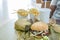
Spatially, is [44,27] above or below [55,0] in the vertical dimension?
below

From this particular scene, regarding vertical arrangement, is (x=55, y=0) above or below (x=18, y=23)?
above

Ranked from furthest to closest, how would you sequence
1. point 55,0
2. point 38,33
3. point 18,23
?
point 55,0 < point 18,23 < point 38,33

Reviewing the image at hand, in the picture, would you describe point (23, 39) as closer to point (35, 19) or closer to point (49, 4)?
point (35, 19)

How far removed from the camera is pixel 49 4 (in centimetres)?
151

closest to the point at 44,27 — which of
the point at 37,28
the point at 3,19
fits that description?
the point at 37,28

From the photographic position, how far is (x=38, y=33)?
0.66m

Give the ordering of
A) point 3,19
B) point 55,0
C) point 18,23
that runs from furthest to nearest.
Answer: point 55,0, point 3,19, point 18,23

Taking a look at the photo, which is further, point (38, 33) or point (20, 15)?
point (20, 15)

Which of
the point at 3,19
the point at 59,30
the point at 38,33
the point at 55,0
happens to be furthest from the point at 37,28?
the point at 55,0

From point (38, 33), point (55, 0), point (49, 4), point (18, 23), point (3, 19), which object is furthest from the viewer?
point (49, 4)

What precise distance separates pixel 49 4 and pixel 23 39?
36.5 inches

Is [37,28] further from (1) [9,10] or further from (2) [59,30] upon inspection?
(1) [9,10]

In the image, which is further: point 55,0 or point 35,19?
point 55,0

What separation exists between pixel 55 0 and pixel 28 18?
676 mm
